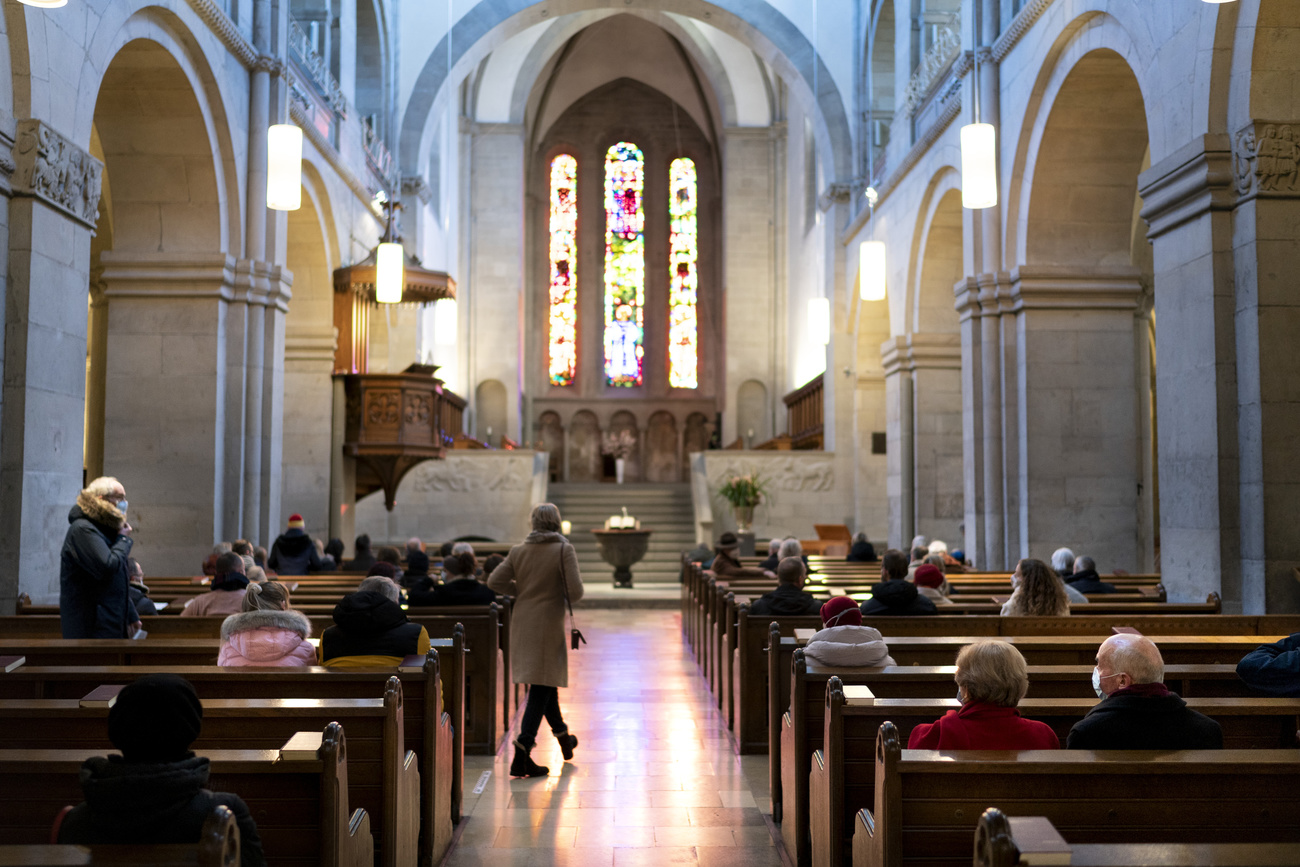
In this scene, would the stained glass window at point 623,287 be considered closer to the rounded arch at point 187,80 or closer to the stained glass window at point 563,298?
the stained glass window at point 563,298

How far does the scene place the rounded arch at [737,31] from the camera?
16.4m

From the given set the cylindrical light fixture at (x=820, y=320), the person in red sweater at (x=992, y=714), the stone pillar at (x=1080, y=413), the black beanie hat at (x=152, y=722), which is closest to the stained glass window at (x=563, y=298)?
the cylindrical light fixture at (x=820, y=320)

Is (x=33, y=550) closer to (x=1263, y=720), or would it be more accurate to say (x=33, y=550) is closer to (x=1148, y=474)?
(x=1263, y=720)

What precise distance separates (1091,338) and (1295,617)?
4.87 metres

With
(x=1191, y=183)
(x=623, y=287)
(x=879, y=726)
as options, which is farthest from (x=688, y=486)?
(x=879, y=726)

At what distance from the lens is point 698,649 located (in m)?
9.02

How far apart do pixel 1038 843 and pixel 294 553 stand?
26.7ft

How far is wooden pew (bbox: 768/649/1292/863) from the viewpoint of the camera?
3918 mm

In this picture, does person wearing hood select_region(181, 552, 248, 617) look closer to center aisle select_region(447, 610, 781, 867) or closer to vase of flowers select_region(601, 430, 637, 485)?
center aisle select_region(447, 610, 781, 867)

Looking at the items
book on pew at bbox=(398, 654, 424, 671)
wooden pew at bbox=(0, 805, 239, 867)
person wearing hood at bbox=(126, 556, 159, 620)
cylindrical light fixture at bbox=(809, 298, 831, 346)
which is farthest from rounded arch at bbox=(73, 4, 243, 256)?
cylindrical light fixture at bbox=(809, 298, 831, 346)

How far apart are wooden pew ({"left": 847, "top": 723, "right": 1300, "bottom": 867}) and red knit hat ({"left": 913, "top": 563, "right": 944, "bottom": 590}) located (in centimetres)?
371

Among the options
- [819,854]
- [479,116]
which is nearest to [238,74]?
[819,854]

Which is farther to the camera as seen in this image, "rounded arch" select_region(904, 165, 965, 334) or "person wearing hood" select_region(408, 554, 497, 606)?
"rounded arch" select_region(904, 165, 965, 334)

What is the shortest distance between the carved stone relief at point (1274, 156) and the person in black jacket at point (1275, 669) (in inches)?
129
